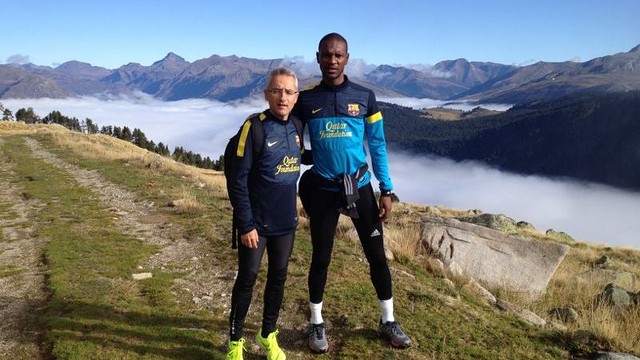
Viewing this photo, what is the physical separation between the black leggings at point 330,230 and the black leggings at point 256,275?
1.41ft

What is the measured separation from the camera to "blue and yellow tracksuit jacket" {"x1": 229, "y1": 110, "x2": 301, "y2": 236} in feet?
14.1

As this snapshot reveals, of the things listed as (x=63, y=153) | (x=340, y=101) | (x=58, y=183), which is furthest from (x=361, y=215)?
(x=63, y=153)

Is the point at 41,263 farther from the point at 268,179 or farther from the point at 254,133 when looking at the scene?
the point at 254,133

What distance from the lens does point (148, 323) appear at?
6.10m

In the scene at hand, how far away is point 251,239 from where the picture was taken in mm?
4398

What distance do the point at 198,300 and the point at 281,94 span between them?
4.18 meters

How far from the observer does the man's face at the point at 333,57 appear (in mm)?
4723

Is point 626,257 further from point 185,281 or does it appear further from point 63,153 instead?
point 63,153

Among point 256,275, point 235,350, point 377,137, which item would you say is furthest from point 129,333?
point 377,137

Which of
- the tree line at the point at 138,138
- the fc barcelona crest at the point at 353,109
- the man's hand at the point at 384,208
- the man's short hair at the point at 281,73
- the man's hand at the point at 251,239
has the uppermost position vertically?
the man's short hair at the point at 281,73

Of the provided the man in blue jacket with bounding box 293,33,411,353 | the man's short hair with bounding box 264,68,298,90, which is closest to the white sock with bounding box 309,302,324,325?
the man in blue jacket with bounding box 293,33,411,353

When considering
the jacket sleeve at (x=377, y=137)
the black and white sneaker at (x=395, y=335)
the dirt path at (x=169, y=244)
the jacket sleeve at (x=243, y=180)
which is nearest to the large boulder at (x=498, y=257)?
the black and white sneaker at (x=395, y=335)

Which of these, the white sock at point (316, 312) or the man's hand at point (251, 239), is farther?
the white sock at point (316, 312)

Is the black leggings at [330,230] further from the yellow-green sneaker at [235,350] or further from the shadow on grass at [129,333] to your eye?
the shadow on grass at [129,333]
